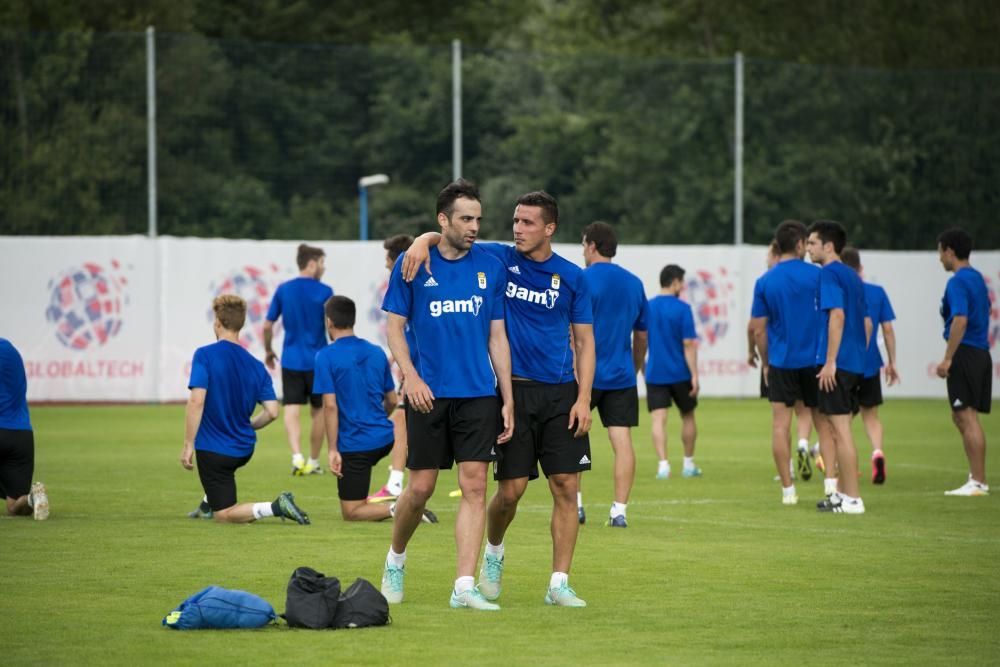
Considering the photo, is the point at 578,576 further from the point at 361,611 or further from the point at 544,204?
the point at 544,204

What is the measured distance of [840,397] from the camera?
13.9 metres

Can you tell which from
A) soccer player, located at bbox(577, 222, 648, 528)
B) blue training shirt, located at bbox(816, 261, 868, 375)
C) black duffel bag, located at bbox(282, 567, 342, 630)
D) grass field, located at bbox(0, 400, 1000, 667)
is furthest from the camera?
blue training shirt, located at bbox(816, 261, 868, 375)

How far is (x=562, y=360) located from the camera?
9422 millimetres

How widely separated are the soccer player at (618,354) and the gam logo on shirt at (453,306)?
13.4ft

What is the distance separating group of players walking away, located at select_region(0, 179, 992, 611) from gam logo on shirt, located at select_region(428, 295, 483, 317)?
1cm

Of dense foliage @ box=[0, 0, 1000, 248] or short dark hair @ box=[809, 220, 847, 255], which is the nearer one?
short dark hair @ box=[809, 220, 847, 255]

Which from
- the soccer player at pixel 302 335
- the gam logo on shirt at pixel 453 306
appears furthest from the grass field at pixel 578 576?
the gam logo on shirt at pixel 453 306

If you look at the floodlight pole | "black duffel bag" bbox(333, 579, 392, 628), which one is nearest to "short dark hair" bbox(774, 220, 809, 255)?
"black duffel bag" bbox(333, 579, 392, 628)

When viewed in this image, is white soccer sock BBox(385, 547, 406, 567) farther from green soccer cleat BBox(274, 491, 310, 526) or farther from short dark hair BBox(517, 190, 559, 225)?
green soccer cleat BBox(274, 491, 310, 526)

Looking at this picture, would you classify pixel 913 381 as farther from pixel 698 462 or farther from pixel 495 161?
pixel 698 462

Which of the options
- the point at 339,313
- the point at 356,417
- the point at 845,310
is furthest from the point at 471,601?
the point at 845,310

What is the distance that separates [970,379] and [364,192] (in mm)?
19728

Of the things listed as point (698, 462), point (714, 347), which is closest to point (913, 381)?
point (714, 347)

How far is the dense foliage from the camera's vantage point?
98.5ft
